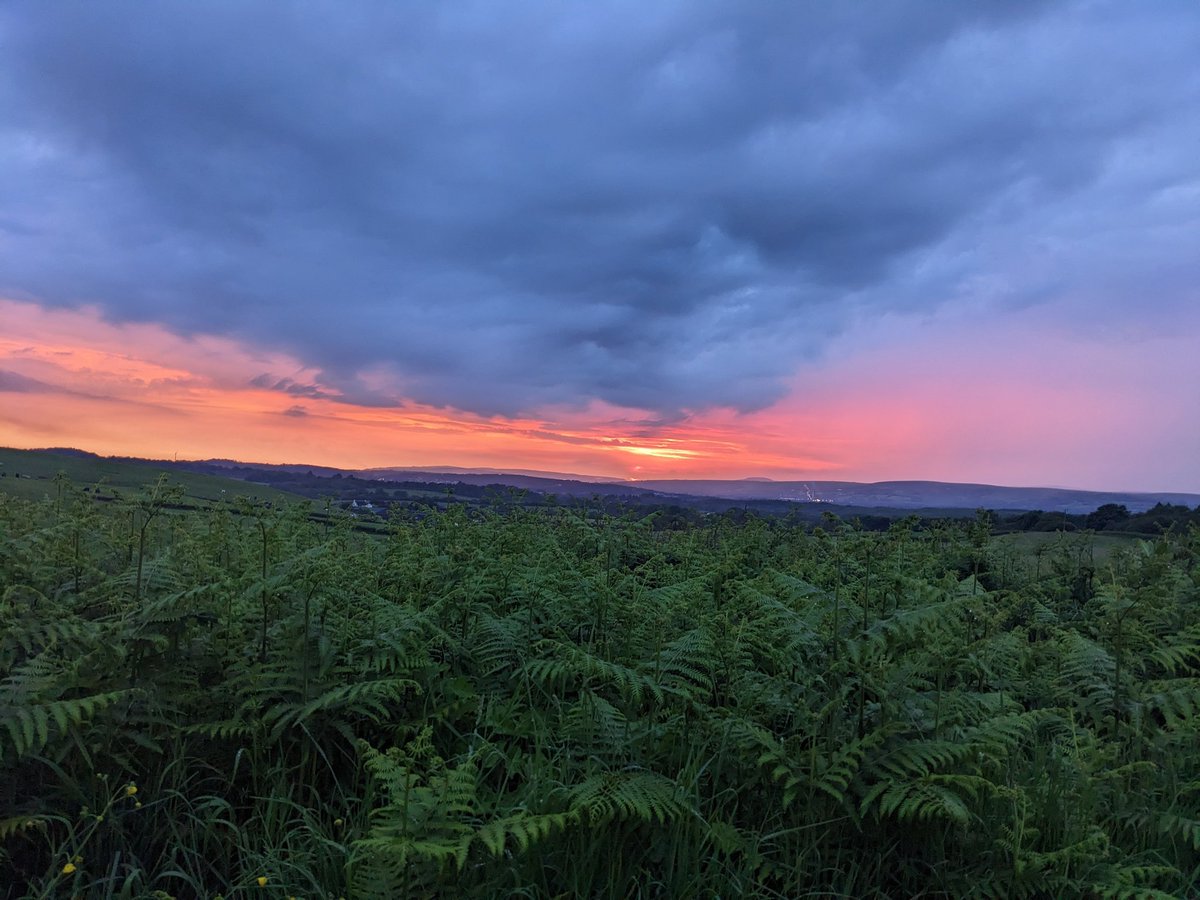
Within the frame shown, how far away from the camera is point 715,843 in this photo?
3547mm

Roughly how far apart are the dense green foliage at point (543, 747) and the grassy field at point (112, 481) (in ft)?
3.67

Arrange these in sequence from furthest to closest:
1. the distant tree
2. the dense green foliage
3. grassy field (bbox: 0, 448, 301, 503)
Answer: the distant tree
grassy field (bbox: 0, 448, 301, 503)
the dense green foliage

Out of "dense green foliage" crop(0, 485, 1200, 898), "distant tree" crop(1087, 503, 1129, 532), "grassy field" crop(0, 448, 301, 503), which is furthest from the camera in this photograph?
"distant tree" crop(1087, 503, 1129, 532)

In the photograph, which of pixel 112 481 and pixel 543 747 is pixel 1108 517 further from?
pixel 112 481

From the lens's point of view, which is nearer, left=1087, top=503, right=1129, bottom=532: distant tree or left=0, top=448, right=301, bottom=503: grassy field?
left=0, top=448, right=301, bottom=503: grassy field

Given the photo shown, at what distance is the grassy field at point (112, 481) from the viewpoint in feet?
21.4

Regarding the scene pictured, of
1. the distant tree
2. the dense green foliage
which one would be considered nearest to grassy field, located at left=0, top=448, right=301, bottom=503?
the dense green foliage

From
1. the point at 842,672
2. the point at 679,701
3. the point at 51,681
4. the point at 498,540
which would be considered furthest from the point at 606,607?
the point at 51,681

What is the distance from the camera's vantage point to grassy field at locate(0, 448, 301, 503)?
6.52 meters

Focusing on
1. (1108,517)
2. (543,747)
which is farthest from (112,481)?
(1108,517)

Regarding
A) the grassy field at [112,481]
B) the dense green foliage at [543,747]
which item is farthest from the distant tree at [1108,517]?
the grassy field at [112,481]

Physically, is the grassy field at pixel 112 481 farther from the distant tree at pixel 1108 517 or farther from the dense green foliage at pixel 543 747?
the distant tree at pixel 1108 517

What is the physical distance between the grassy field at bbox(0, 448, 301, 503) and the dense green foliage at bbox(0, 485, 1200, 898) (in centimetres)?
112

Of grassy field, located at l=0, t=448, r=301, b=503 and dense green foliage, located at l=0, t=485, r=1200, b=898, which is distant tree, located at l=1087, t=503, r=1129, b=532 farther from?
grassy field, located at l=0, t=448, r=301, b=503
